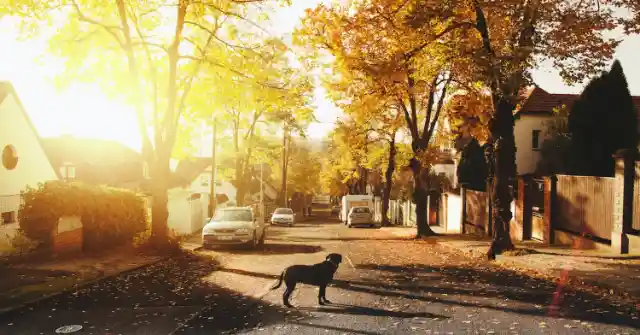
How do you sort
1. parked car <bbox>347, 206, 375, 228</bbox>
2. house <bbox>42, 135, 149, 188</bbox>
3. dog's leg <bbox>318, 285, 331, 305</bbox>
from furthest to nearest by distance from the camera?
house <bbox>42, 135, 149, 188</bbox> → parked car <bbox>347, 206, 375, 228</bbox> → dog's leg <bbox>318, 285, 331, 305</bbox>

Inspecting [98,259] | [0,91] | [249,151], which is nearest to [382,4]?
[98,259]

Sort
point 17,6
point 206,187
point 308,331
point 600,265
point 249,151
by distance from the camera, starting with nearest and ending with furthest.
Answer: point 308,331 → point 600,265 → point 17,6 → point 249,151 → point 206,187

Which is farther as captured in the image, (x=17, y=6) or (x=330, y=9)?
(x=330, y=9)

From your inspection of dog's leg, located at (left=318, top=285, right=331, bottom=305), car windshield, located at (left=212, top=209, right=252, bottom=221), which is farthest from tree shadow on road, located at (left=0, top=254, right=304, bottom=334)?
car windshield, located at (left=212, top=209, right=252, bottom=221)

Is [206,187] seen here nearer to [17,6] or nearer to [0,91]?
[0,91]

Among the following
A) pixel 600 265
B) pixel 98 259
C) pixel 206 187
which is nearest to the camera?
pixel 600 265

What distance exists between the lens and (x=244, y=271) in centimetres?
1598

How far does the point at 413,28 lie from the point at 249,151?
33357 millimetres

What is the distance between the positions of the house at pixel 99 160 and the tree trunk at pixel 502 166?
46.5 meters

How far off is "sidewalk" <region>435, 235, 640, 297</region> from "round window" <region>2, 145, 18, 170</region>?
66.1 ft

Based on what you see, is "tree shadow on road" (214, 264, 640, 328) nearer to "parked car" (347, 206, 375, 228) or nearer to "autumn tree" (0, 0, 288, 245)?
"autumn tree" (0, 0, 288, 245)

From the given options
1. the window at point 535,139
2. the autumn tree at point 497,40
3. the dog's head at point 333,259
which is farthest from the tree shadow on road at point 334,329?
the window at point 535,139

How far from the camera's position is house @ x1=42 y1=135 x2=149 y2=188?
2464 inches

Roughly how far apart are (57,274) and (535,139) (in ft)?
126
